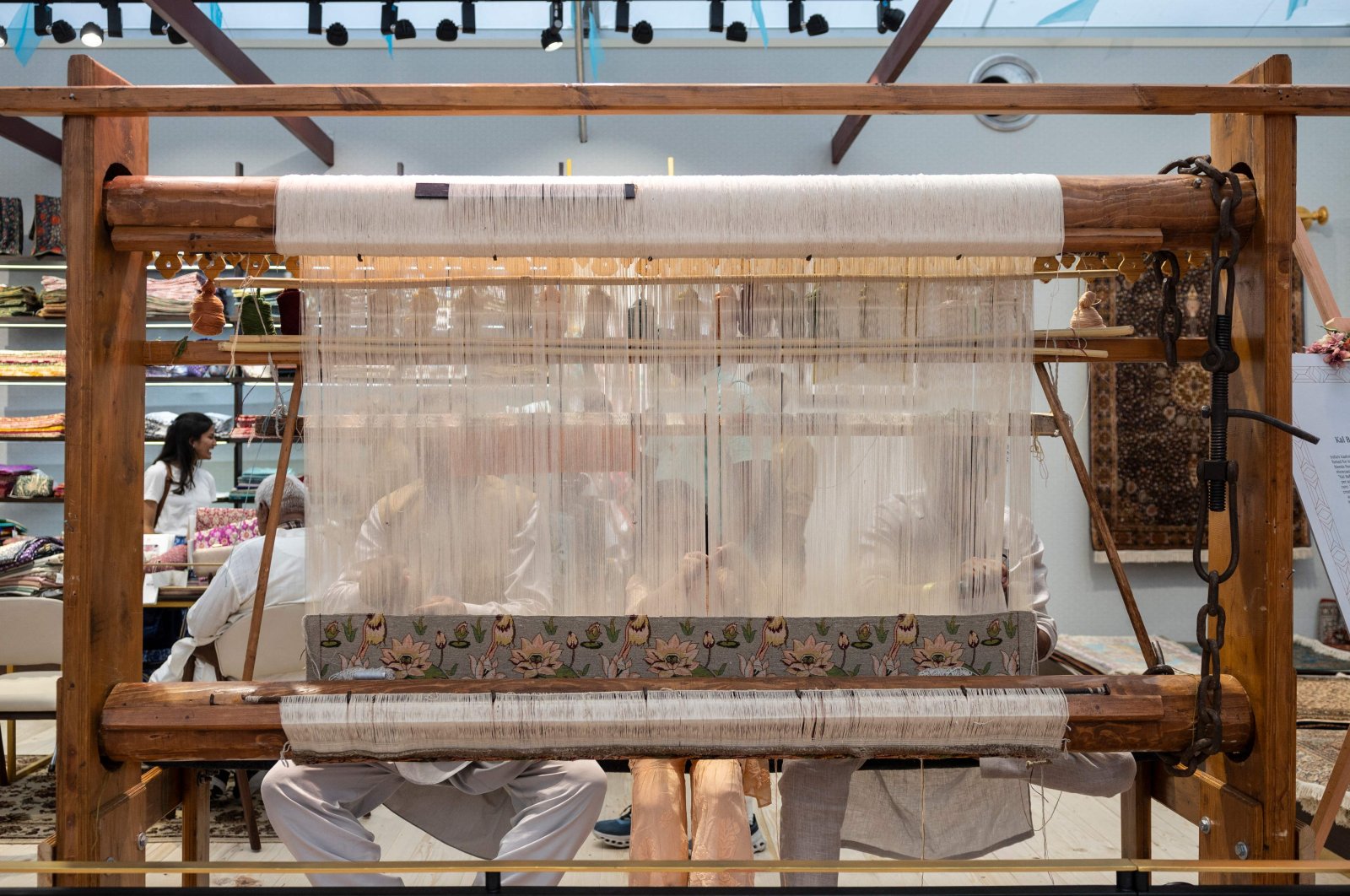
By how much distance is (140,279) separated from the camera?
1823 mm

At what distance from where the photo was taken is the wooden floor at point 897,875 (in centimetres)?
268

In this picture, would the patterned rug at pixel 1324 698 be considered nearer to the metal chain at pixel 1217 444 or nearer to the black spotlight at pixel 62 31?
the metal chain at pixel 1217 444

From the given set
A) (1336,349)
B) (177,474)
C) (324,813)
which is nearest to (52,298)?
(177,474)

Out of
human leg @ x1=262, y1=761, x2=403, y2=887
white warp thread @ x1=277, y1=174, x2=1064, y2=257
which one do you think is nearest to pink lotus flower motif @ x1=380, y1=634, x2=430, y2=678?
human leg @ x1=262, y1=761, x2=403, y2=887

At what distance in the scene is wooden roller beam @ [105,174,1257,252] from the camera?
5.47 ft

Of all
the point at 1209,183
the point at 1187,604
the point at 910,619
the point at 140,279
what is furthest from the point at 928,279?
the point at 1187,604

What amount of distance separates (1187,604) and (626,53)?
435cm

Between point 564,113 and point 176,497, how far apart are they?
3865mm

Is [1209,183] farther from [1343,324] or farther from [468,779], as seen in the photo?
[468,779]

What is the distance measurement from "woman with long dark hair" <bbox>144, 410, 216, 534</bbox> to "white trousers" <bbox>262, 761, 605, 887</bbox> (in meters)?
2.83

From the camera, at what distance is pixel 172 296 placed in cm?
498

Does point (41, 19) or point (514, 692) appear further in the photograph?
point (41, 19)

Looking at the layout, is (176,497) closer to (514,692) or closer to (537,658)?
(537,658)

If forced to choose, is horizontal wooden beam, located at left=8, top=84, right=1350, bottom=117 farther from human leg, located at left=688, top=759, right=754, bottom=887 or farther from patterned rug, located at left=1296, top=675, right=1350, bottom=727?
patterned rug, located at left=1296, top=675, right=1350, bottom=727
